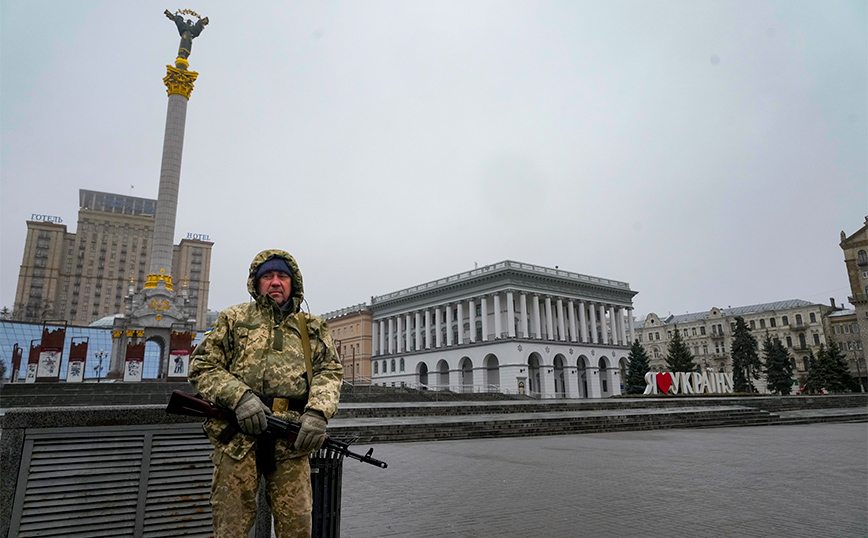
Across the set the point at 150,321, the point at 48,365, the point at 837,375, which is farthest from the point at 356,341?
the point at 837,375

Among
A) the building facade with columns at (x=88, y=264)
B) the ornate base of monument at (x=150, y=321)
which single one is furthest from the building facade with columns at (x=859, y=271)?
the building facade with columns at (x=88, y=264)

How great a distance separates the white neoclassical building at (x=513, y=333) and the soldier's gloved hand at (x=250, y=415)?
168 feet

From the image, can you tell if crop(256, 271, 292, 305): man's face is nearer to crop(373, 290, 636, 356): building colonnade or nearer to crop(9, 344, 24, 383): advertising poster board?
crop(9, 344, 24, 383): advertising poster board

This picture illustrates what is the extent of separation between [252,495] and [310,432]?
0.53 metres

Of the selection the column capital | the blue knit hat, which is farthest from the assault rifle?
the column capital

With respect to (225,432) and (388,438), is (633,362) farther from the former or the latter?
(225,432)

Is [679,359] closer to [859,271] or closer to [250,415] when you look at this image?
[859,271]

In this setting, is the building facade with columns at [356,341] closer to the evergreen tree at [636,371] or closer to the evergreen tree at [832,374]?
the evergreen tree at [636,371]

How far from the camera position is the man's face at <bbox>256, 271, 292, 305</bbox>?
125 inches

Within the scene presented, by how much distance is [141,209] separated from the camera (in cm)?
12669

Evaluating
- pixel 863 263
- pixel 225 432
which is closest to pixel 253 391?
pixel 225 432

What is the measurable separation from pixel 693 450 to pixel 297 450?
39.1 ft

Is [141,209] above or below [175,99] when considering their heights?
above

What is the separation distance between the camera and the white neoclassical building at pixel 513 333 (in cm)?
5500
